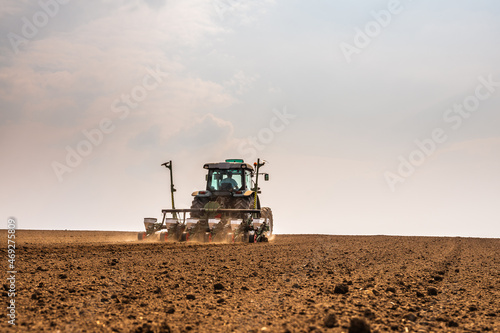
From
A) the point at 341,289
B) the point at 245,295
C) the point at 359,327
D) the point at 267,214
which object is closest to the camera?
the point at 359,327

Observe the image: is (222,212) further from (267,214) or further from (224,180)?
(267,214)

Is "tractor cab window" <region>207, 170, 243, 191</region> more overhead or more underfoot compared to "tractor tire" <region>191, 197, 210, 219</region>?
more overhead

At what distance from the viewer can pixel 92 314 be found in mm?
5625

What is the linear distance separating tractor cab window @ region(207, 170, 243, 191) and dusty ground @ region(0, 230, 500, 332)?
8.69 meters

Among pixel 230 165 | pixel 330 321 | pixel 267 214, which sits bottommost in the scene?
pixel 330 321

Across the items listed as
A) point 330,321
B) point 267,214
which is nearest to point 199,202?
point 267,214

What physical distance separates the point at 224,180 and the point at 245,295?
1363cm

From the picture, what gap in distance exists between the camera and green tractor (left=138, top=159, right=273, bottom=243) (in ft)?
60.3

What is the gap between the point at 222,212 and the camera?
19.4 m

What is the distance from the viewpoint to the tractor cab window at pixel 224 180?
66.6 feet

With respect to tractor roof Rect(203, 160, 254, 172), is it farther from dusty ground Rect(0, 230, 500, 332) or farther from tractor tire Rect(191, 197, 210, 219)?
dusty ground Rect(0, 230, 500, 332)

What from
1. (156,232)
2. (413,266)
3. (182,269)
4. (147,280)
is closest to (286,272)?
(182,269)

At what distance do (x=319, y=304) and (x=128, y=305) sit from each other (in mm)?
2382

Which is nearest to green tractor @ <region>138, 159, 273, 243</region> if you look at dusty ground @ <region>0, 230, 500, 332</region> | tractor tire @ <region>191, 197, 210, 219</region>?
tractor tire @ <region>191, 197, 210, 219</region>
